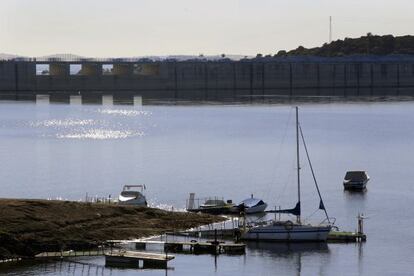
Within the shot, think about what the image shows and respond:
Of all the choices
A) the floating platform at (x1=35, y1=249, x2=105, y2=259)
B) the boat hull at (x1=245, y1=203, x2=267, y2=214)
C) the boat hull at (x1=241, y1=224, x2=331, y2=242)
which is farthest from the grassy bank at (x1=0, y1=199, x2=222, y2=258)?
the boat hull at (x1=245, y1=203, x2=267, y2=214)

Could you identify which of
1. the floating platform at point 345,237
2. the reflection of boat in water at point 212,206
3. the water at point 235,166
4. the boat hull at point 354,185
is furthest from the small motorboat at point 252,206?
Result: the boat hull at point 354,185

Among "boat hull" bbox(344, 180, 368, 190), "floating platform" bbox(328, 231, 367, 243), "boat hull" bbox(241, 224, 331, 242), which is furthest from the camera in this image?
"boat hull" bbox(344, 180, 368, 190)

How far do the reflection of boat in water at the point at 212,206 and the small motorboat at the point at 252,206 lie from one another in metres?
0.59

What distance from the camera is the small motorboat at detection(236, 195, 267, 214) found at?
210ft

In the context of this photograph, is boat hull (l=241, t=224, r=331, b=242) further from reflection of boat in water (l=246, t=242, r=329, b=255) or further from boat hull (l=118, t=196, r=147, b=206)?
boat hull (l=118, t=196, r=147, b=206)

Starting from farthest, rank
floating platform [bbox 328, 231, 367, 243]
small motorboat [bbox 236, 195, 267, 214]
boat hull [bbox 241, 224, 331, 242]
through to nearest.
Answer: small motorboat [bbox 236, 195, 267, 214], floating platform [bbox 328, 231, 367, 243], boat hull [bbox 241, 224, 331, 242]

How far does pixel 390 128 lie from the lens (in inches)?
5364

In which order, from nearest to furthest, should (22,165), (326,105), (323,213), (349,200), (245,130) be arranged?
1. (323,213)
2. (349,200)
3. (22,165)
4. (245,130)
5. (326,105)

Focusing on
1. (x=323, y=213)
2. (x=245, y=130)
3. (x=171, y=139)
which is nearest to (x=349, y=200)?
Answer: (x=323, y=213)

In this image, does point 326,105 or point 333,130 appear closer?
point 333,130

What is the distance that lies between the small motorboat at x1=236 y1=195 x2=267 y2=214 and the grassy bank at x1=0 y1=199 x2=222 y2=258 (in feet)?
14.6

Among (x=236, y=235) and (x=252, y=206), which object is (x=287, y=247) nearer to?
(x=236, y=235)

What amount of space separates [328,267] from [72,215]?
12.3 metres

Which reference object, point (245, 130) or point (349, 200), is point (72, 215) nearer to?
point (349, 200)
